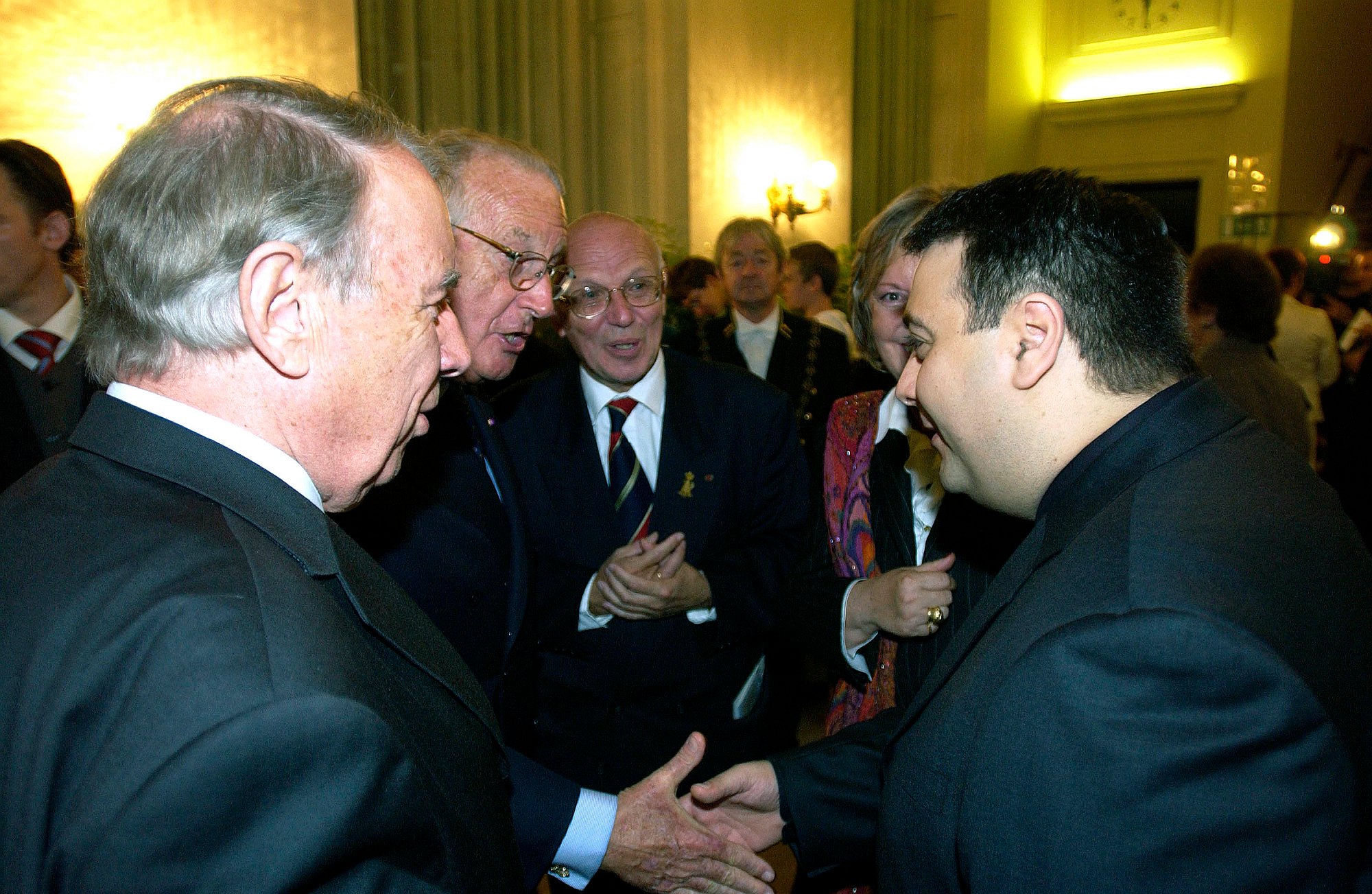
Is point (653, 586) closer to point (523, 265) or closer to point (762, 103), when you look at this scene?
point (523, 265)

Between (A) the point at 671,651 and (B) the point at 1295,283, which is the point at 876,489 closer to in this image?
(A) the point at 671,651

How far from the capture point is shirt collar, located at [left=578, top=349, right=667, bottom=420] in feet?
7.14

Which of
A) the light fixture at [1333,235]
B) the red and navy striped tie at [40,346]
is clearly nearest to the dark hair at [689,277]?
the red and navy striped tie at [40,346]

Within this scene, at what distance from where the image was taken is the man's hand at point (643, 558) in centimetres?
184

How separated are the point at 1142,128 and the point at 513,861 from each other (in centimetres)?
1142

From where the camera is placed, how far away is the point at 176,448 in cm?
80

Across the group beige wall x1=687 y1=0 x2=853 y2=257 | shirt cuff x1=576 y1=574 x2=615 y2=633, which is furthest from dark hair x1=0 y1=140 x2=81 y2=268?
beige wall x1=687 y1=0 x2=853 y2=257


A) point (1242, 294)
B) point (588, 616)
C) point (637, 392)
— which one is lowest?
point (588, 616)

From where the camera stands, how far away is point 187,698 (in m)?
0.64

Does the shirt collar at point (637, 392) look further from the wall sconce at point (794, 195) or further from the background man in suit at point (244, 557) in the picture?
the wall sconce at point (794, 195)

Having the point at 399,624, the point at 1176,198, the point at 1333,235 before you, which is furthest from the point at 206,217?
the point at 1176,198

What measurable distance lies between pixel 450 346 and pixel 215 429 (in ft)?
1.14

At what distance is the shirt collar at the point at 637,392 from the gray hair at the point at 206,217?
127cm

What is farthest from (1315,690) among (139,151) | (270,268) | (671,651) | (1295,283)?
Result: (1295,283)
